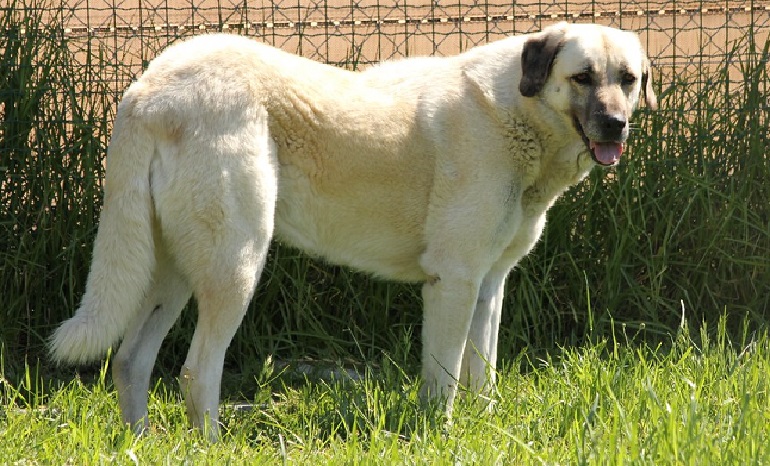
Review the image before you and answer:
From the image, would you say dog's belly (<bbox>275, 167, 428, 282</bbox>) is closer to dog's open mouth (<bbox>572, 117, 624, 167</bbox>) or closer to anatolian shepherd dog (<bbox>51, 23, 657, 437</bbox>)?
anatolian shepherd dog (<bbox>51, 23, 657, 437</bbox>)

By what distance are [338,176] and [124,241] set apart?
887mm

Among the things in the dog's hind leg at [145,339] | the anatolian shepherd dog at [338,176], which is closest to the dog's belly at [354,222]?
the anatolian shepherd dog at [338,176]

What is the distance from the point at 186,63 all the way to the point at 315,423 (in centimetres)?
146

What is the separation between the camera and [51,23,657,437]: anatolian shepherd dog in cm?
374

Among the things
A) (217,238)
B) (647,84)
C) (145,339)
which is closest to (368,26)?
(647,84)

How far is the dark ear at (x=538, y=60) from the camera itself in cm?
399

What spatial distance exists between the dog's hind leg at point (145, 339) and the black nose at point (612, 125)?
1768 mm

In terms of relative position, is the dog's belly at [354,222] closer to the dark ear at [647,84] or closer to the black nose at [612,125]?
the black nose at [612,125]

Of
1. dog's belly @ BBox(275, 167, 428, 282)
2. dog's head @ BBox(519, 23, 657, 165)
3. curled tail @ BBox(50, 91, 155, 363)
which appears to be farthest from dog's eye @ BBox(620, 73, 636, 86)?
curled tail @ BBox(50, 91, 155, 363)

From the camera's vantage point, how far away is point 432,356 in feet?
13.6

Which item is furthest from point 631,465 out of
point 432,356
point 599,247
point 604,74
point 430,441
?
point 599,247

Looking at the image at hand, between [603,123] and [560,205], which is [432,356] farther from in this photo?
[560,205]

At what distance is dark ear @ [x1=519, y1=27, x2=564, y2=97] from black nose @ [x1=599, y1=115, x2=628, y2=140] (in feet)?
1.00

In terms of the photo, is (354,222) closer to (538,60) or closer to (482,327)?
(482,327)
